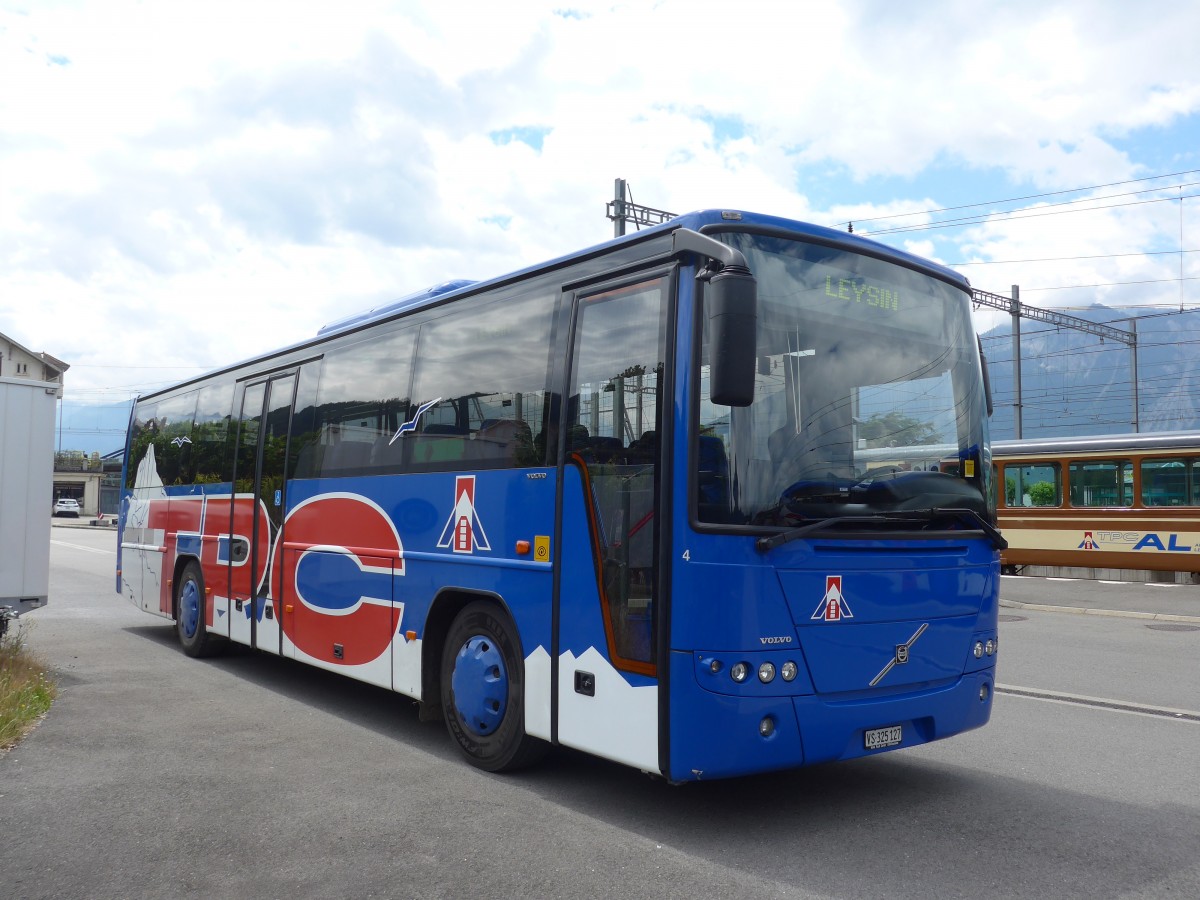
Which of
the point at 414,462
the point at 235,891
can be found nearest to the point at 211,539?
the point at 414,462

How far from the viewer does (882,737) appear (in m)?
5.75

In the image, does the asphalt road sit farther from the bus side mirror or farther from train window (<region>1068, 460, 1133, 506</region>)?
train window (<region>1068, 460, 1133, 506</region>)

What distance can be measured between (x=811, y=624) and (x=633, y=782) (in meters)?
1.81

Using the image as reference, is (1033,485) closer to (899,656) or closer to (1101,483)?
(1101,483)

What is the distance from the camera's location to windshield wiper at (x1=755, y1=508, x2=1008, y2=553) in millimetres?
5289

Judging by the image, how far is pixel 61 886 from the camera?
471 cm

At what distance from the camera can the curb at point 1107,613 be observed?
15973 millimetres

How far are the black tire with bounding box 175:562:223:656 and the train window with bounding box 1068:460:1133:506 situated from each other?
18139 millimetres

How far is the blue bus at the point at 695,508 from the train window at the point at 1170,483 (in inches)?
664

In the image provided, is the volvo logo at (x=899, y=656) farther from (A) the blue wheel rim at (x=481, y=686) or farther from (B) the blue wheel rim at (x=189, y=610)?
(B) the blue wheel rim at (x=189, y=610)

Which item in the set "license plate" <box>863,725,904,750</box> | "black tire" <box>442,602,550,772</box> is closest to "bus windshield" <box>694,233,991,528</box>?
"license plate" <box>863,725,904,750</box>

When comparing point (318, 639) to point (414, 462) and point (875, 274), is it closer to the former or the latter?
point (414, 462)

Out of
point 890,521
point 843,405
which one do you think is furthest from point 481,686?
point 843,405

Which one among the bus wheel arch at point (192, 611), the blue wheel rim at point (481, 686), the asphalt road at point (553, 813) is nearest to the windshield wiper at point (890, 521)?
the asphalt road at point (553, 813)
